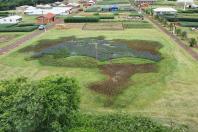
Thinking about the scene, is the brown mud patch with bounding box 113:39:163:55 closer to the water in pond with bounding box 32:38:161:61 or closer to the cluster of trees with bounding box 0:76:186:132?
the water in pond with bounding box 32:38:161:61

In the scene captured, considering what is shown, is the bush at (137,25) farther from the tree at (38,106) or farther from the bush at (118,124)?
the tree at (38,106)

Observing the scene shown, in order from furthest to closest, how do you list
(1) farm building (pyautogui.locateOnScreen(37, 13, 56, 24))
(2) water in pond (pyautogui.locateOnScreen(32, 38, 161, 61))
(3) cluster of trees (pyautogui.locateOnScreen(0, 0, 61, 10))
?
1. (3) cluster of trees (pyautogui.locateOnScreen(0, 0, 61, 10))
2. (1) farm building (pyautogui.locateOnScreen(37, 13, 56, 24))
3. (2) water in pond (pyautogui.locateOnScreen(32, 38, 161, 61))

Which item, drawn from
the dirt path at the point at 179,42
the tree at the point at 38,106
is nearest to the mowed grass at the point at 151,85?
the dirt path at the point at 179,42

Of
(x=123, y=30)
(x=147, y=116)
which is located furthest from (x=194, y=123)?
(x=123, y=30)

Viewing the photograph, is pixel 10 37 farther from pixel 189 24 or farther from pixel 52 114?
pixel 52 114

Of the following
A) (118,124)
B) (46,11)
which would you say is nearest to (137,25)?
(46,11)

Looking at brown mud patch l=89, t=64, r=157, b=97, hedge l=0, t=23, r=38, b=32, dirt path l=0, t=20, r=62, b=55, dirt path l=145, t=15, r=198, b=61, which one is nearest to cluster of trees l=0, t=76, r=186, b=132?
brown mud patch l=89, t=64, r=157, b=97
